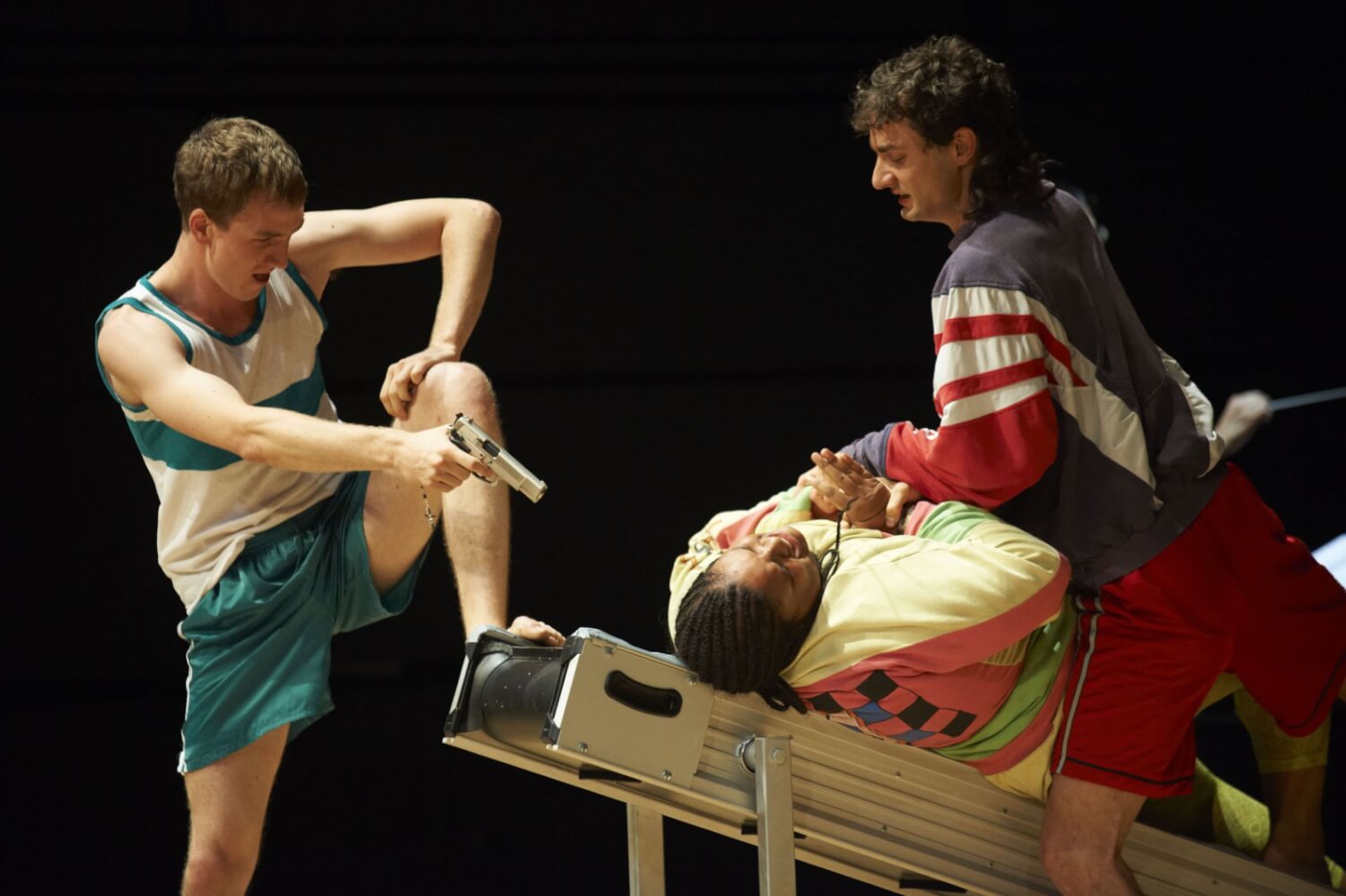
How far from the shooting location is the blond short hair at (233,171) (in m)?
2.21

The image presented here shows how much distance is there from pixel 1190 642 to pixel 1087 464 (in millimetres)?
270

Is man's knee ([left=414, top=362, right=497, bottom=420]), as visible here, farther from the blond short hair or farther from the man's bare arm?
the blond short hair

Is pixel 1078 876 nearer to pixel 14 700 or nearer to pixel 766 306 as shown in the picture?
pixel 766 306

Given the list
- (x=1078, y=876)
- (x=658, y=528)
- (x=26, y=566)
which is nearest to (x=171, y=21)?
(x=26, y=566)

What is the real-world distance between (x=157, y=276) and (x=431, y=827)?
1632 mm

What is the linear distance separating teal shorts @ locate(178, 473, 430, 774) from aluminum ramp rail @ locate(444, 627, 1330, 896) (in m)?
0.45

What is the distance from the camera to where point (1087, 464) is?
208 cm

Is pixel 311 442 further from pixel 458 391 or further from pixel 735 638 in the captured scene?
pixel 735 638

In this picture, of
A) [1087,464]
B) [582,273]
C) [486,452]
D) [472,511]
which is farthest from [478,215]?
[582,273]

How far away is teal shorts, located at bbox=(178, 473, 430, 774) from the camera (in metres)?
2.33

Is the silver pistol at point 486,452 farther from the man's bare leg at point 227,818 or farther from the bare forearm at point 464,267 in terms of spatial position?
the man's bare leg at point 227,818

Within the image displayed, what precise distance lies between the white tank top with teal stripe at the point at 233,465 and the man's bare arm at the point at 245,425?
90mm

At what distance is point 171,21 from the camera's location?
3.57m

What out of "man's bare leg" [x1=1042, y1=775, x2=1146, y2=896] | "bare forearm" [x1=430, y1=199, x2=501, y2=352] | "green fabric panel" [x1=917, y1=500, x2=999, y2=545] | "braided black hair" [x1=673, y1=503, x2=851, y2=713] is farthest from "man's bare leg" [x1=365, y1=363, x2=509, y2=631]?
"man's bare leg" [x1=1042, y1=775, x2=1146, y2=896]
